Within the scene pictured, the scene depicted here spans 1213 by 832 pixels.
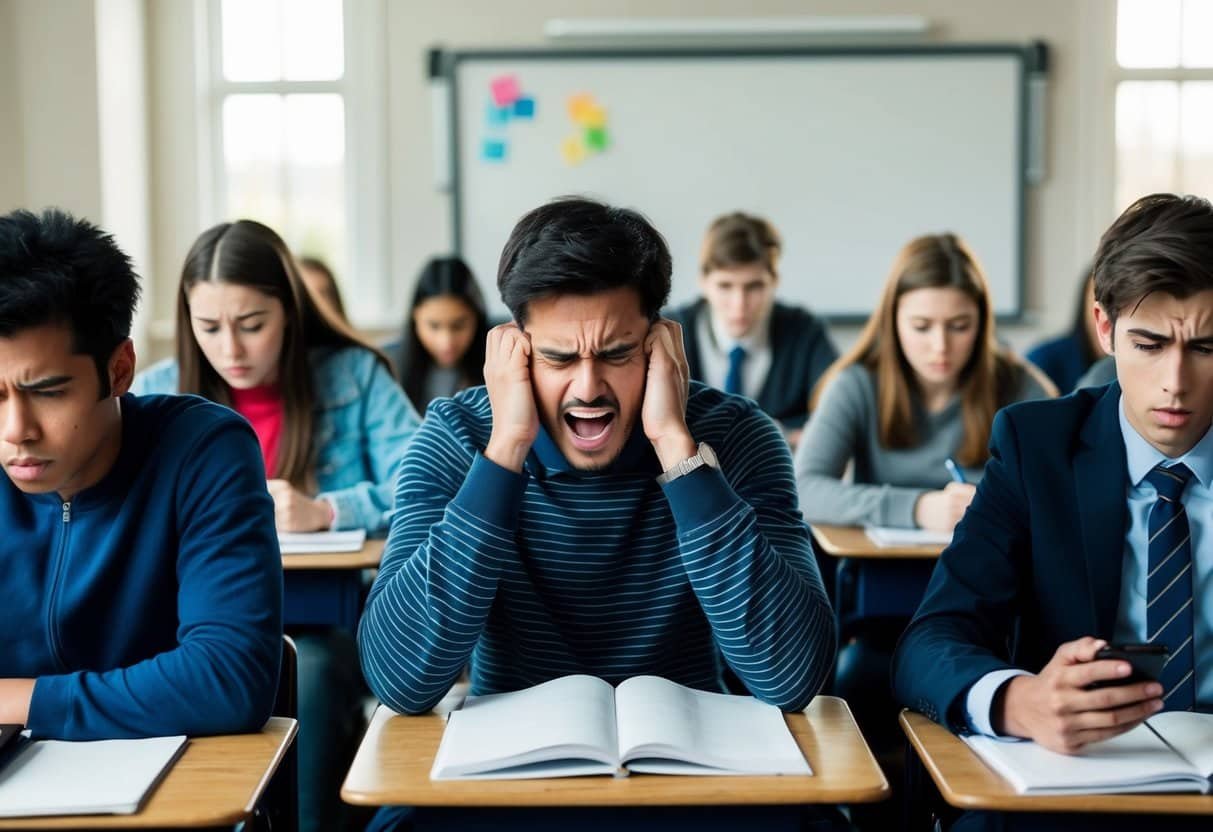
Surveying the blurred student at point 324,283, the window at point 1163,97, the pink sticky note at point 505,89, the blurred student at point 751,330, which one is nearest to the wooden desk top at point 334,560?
the blurred student at point 751,330

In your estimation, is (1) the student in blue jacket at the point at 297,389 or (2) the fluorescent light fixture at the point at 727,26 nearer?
(1) the student in blue jacket at the point at 297,389

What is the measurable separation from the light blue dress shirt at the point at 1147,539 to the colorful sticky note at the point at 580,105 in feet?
13.0

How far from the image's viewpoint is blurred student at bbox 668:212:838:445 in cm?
411

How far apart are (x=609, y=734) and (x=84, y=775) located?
0.54 meters

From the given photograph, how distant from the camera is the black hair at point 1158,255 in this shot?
1630 mm

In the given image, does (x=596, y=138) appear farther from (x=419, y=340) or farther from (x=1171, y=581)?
(x=1171, y=581)

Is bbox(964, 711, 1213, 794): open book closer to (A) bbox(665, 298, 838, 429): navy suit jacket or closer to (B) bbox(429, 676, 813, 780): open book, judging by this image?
(B) bbox(429, 676, 813, 780): open book

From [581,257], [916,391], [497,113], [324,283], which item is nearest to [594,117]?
[497,113]

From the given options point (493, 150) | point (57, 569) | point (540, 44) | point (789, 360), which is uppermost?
point (540, 44)

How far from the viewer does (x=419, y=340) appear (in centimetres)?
421

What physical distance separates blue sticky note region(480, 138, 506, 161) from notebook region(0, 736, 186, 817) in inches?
168

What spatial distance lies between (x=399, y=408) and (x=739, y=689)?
3.56 feet

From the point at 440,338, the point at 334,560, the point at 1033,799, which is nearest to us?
the point at 1033,799

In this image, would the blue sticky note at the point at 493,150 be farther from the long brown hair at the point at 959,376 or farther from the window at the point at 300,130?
the long brown hair at the point at 959,376
